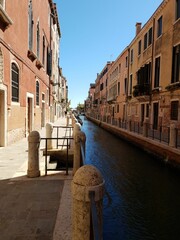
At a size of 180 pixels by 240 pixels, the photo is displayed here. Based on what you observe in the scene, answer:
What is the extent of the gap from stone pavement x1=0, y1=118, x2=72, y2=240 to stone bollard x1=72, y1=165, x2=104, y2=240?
0.90 meters

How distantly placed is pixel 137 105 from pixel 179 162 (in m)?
15.6

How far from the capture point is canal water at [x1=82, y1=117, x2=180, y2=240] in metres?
5.45

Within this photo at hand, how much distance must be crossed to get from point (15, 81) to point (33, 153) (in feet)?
22.9

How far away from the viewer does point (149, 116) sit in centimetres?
2050

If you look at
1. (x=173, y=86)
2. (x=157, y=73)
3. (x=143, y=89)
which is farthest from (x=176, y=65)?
(x=143, y=89)

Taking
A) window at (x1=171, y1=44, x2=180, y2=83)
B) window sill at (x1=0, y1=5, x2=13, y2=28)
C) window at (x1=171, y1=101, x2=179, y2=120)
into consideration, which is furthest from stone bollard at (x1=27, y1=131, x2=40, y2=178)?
window at (x1=171, y1=44, x2=180, y2=83)

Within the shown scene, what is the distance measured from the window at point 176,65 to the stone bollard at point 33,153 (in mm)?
12901

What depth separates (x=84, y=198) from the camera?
7.13 feet

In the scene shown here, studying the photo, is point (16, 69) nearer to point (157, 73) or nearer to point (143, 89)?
point (157, 73)

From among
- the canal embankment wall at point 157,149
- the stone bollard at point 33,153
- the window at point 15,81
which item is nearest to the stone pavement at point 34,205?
the stone bollard at point 33,153

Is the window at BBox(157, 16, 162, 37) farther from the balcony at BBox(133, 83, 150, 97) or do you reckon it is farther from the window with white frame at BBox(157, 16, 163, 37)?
the balcony at BBox(133, 83, 150, 97)

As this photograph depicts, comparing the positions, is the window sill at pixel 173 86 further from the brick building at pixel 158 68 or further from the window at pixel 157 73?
the window at pixel 157 73

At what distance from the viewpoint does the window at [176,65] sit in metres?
15.4

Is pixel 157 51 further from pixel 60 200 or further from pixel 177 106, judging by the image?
pixel 60 200
